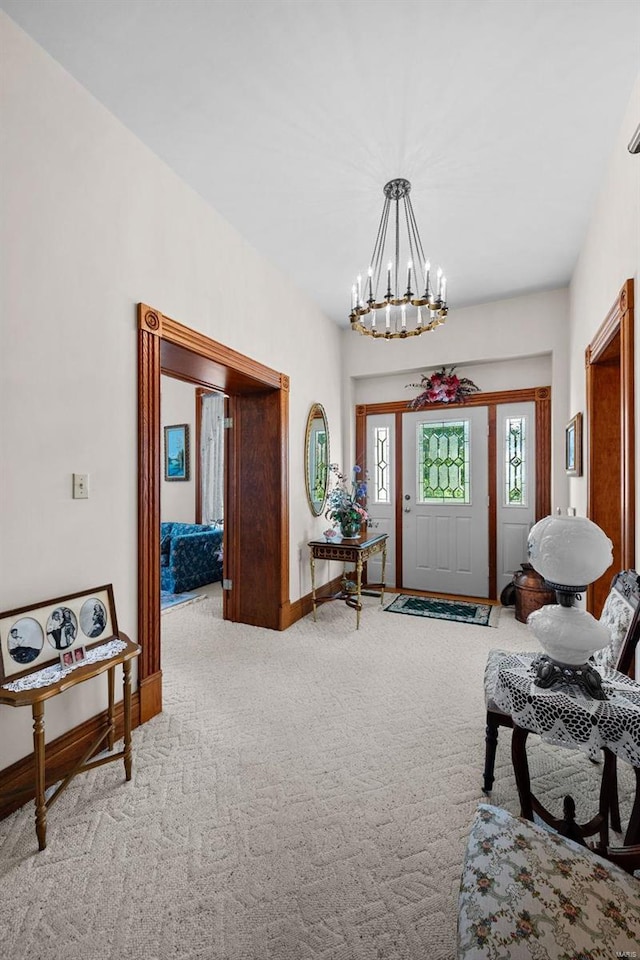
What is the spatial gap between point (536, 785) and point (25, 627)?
2.20 metres

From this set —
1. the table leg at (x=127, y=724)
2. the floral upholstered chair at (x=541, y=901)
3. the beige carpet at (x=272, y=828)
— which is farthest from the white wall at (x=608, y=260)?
the table leg at (x=127, y=724)

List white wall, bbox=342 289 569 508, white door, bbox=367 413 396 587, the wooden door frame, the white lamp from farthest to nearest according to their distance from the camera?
1. white door, bbox=367 413 396 587
2. the wooden door frame
3. white wall, bbox=342 289 569 508
4. the white lamp

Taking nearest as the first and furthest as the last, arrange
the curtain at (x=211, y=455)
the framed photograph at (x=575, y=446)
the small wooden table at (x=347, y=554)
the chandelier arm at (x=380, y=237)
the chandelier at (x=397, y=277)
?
1. the chandelier at (x=397, y=277)
2. the chandelier arm at (x=380, y=237)
3. the framed photograph at (x=575, y=446)
4. the small wooden table at (x=347, y=554)
5. the curtain at (x=211, y=455)

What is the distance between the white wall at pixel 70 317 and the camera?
5.68ft

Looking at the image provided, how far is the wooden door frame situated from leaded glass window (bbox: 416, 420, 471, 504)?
22 centimetres

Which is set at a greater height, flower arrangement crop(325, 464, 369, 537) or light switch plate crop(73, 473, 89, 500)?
light switch plate crop(73, 473, 89, 500)

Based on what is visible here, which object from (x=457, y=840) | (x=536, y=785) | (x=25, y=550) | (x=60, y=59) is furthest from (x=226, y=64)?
(x=536, y=785)

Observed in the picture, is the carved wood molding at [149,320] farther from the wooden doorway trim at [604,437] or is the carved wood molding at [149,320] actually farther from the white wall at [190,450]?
the white wall at [190,450]

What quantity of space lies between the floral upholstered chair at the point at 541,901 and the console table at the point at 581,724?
297mm

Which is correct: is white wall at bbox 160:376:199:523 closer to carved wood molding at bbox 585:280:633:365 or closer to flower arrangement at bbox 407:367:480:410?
flower arrangement at bbox 407:367:480:410

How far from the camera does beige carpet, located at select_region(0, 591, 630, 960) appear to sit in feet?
4.17

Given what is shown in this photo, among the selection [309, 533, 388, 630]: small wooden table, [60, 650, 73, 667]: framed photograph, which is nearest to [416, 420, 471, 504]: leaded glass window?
[309, 533, 388, 630]: small wooden table

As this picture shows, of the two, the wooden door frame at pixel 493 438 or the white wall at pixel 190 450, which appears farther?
the white wall at pixel 190 450

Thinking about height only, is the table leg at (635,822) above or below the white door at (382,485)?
below
